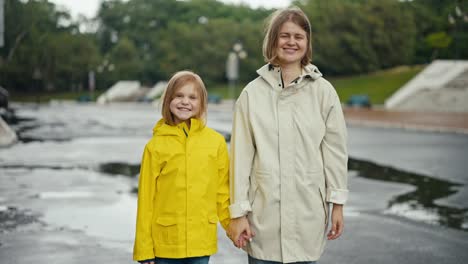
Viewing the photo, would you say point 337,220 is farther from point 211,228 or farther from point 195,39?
point 195,39

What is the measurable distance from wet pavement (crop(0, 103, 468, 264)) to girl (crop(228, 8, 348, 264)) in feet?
7.82

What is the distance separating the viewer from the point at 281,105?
3.17 metres

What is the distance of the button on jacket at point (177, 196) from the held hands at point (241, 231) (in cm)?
25

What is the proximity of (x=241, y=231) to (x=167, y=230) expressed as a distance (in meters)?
0.45

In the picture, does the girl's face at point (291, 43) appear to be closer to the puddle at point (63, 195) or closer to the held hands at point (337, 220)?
the held hands at point (337, 220)

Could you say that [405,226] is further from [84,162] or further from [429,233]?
[84,162]

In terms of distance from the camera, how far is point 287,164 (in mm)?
3133

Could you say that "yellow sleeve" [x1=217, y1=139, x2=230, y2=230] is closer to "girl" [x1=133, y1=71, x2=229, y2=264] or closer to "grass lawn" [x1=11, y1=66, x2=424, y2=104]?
"girl" [x1=133, y1=71, x2=229, y2=264]


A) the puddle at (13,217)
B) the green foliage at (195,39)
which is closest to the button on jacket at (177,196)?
the puddle at (13,217)

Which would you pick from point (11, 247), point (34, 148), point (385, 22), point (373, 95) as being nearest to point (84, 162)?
point (34, 148)

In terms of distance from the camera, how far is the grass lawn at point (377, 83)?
49812 mm

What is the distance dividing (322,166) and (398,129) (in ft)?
68.6

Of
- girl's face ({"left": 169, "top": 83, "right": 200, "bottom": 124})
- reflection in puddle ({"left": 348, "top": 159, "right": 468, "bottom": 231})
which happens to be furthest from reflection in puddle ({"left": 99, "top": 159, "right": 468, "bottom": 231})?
girl's face ({"left": 169, "top": 83, "right": 200, "bottom": 124})

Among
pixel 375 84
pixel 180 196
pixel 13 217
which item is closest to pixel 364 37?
pixel 375 84
